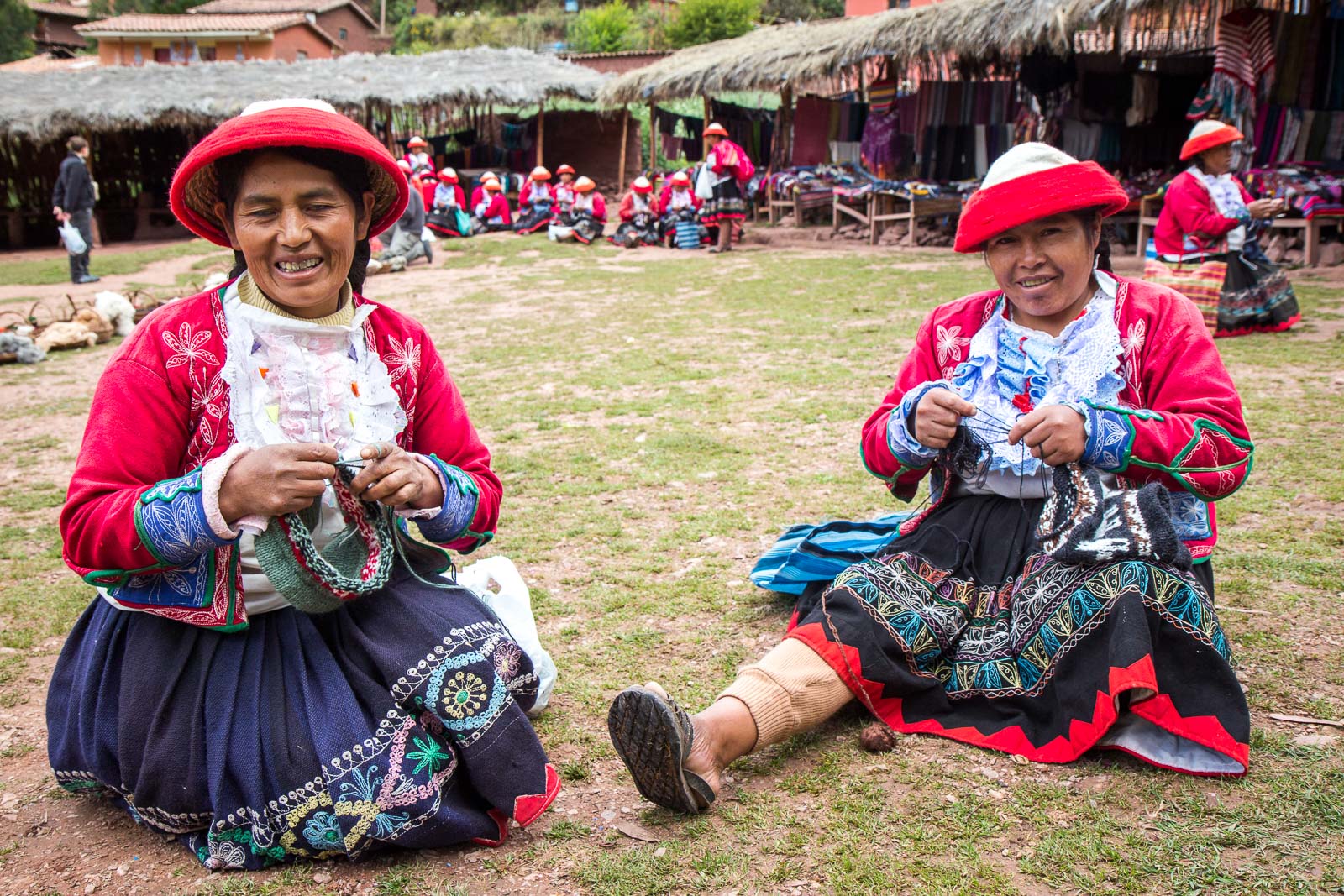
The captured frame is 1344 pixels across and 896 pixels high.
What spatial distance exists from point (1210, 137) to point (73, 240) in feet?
44.7

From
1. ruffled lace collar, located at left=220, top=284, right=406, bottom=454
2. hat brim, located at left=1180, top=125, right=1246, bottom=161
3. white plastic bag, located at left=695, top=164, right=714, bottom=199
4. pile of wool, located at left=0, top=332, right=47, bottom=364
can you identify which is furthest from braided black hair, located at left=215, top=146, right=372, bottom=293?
white plastic bag, located at left=695, top=164, right=714, bottom=199

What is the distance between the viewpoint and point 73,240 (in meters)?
14.0

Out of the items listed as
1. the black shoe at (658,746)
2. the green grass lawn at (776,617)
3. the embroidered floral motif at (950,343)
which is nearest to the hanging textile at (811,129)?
the green grass lawn at (776,617)

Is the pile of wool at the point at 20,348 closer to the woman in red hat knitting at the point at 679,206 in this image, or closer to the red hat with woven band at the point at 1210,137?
the red hat with woven band at the point at 1210,137

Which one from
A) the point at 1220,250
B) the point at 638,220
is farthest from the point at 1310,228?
the point at 638,220

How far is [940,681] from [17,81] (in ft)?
80.9

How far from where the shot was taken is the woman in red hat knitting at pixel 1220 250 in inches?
288

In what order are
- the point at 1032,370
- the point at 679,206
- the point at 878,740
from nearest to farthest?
the point at 878,740 < the point at 1032,370 < the point at 679,206

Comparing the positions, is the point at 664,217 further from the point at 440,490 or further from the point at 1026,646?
the point at 440,490

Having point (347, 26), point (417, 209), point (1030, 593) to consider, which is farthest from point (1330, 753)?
point (347, 26)

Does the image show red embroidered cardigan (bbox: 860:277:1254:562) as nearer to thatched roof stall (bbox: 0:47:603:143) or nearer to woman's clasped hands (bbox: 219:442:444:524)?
woman's clasped hands (bbox: 219:442:444:524)

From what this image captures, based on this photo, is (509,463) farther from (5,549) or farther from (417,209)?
(417,209)

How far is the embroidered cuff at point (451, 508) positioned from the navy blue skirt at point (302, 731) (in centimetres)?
17

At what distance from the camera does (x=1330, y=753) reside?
2455 mm
